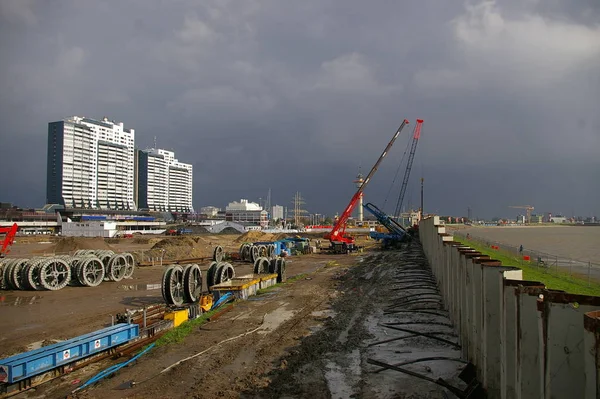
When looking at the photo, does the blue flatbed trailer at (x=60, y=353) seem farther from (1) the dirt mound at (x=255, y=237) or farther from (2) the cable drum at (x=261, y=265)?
(1) the dirt mound at (x=255, y=237)

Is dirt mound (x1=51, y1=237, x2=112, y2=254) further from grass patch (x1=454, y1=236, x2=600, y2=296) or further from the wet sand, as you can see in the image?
the wet sand

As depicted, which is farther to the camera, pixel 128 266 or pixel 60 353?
pixel 128 266

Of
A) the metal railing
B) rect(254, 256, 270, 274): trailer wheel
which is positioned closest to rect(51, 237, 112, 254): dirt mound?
rect(254, 256, 270, 274): trailer wheel

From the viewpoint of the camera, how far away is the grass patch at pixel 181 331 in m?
12.9

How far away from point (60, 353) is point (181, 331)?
163 inches

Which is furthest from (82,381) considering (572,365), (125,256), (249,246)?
(249,246)

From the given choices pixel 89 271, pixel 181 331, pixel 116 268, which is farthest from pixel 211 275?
pixel 116 268

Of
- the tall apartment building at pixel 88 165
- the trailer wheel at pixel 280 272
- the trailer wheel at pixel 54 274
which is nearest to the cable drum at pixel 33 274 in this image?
the trailer wheel at pixel 54 274

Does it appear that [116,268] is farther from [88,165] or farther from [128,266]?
[88,165]

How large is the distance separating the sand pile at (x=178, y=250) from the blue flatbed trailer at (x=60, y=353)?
34102mm

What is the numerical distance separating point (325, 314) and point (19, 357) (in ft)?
32.8

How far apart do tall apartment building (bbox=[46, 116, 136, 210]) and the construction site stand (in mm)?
133755

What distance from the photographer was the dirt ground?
8.68 m

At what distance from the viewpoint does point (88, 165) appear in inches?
5822
